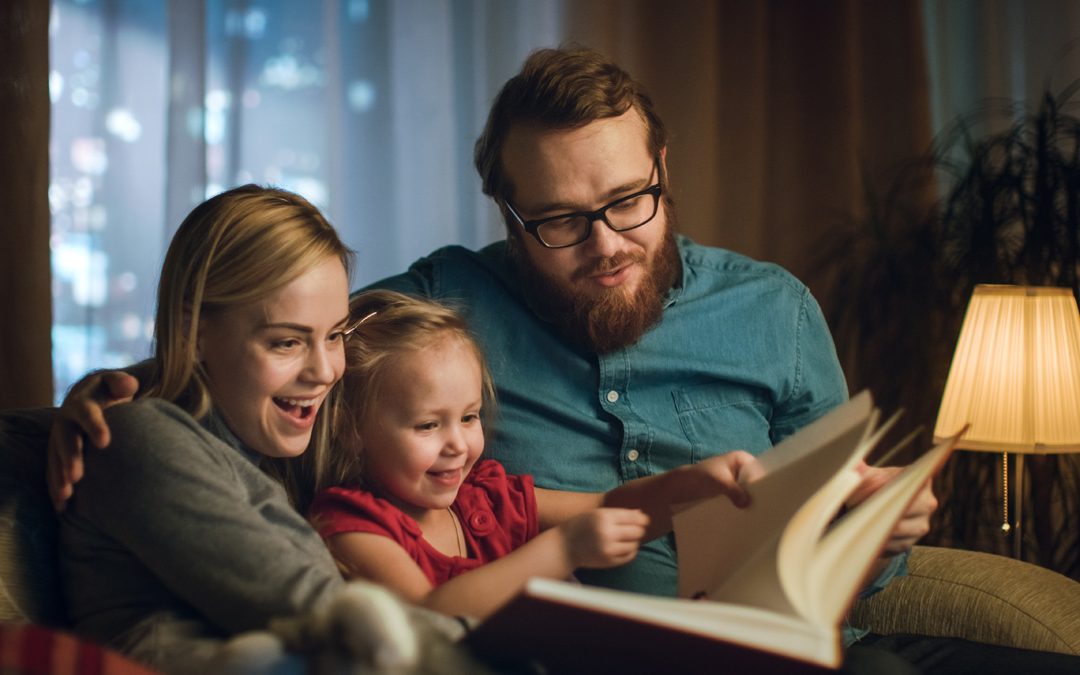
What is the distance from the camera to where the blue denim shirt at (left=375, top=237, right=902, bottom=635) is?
1.74m

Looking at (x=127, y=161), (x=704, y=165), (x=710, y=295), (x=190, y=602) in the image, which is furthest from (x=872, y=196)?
(x=190, y=602)

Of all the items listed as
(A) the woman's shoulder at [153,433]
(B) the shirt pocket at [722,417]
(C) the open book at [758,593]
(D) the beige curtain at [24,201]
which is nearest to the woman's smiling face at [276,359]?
(A) the woman's shoulder at [153,433]

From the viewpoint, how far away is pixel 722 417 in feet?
5.90

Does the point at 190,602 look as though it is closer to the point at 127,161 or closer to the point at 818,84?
the point at 127,161

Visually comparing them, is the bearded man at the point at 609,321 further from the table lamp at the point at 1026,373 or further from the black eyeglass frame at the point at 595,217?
the table lamp at the point at 1026,373

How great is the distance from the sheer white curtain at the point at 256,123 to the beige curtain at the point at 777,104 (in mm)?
453

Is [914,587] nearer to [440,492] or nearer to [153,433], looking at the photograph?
[440,492]

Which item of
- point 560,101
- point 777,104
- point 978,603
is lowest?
point 978,603

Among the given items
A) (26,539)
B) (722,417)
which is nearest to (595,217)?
(722,417)

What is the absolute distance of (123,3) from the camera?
2.52m

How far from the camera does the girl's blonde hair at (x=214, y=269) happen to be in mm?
1213

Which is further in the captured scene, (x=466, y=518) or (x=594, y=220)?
(x=594, y=220)

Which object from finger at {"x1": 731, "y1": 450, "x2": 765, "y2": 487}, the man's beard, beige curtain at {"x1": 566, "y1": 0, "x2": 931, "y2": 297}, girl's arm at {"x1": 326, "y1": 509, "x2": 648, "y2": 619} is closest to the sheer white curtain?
beige curtain at {"x1": 566, "y1": 0, "x2": 931, "y2": 297}

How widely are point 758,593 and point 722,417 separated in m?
0.85
